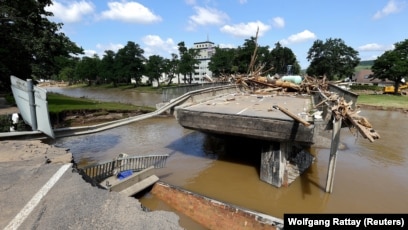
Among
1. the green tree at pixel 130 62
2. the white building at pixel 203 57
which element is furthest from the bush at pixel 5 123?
the white building at pixel 203 57

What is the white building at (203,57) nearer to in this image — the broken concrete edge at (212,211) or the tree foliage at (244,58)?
the tree foliage at (244,58)

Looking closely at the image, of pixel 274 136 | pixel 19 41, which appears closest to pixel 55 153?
pixel 274 136

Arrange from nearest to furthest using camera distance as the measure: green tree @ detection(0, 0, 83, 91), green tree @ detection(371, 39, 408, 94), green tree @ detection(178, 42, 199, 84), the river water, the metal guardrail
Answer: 1. the metal guardrail
2. the river water
3. green tree @ detection(0, 0, 83, 91)
4. green tree @ detection(371, 39, 408, 94)
5. green tree @ detection(178, 42, 199, 84)

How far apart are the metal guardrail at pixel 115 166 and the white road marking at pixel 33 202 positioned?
396 cm

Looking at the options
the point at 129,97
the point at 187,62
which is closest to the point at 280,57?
the point at 187,62

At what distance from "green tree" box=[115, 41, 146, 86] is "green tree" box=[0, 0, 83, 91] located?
5743cm

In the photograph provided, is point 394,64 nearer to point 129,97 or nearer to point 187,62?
point 187,62

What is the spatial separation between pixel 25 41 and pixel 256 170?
1468 cm

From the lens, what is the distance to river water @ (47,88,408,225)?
9141 millimetres

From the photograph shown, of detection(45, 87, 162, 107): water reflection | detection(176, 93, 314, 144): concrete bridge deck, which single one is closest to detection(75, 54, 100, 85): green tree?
detection(45, 87, 162, 107): water reflection

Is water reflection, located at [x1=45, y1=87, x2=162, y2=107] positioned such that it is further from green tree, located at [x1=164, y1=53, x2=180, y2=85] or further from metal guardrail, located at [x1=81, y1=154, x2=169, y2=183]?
metal guardrail, located at [x1=81, y1=154, x2=169, y2=183]

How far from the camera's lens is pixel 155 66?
70.5 metres

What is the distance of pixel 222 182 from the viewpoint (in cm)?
1082

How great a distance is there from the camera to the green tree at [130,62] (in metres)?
76.0
